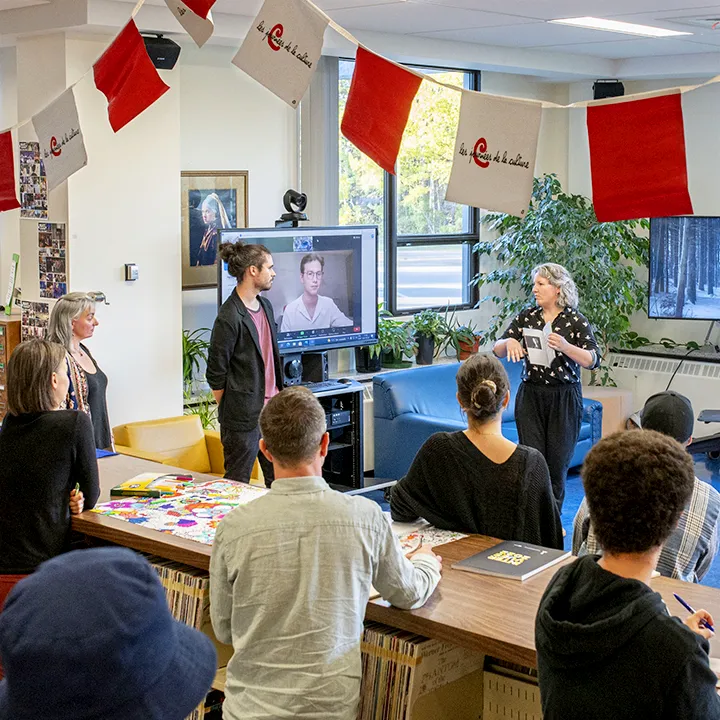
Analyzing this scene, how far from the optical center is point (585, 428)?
7.52 metres

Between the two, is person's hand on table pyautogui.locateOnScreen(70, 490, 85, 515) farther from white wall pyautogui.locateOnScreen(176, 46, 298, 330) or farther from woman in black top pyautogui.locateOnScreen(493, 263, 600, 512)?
white wall pyautogui.locateOnScreen(176, 46, 298, 330)

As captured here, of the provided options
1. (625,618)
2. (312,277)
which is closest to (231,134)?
(312,277)

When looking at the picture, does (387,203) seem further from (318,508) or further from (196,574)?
(318,508)

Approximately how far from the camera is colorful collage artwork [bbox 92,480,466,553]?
3.18 m

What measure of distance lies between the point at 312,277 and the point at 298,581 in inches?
172

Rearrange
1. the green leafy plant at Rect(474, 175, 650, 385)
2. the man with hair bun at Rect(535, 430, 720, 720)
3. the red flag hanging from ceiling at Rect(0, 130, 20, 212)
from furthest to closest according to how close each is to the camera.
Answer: the green leafy plant at Rect(474, 175, 650, 385) < the red flag hanging from ceiling at Rect(0, 130, 20, 212) < the man with hair bun at Rect(535, 430, 720, 720)

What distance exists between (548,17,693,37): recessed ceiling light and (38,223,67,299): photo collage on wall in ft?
9.89

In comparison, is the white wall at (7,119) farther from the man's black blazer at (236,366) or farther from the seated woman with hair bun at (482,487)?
the seated woman with hair bun at (482,487)

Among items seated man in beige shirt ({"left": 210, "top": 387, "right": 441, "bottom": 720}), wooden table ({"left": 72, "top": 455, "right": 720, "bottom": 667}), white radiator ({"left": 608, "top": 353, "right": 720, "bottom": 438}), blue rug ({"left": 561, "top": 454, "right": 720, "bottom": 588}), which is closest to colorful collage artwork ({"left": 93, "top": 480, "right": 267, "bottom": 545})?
wooden table ({"left": 72, "top": 455, "right": 720, "bottom": 667})

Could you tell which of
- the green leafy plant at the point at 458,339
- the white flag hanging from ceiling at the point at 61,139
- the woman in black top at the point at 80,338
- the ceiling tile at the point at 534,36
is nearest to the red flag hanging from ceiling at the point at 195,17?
the white flag hanging from ceiling at the point at 61,139

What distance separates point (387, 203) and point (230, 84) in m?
1.64

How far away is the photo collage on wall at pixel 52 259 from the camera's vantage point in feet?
19.3

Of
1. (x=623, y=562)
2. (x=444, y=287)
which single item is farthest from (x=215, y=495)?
(x=444, y=287)

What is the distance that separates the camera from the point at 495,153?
3494mm
